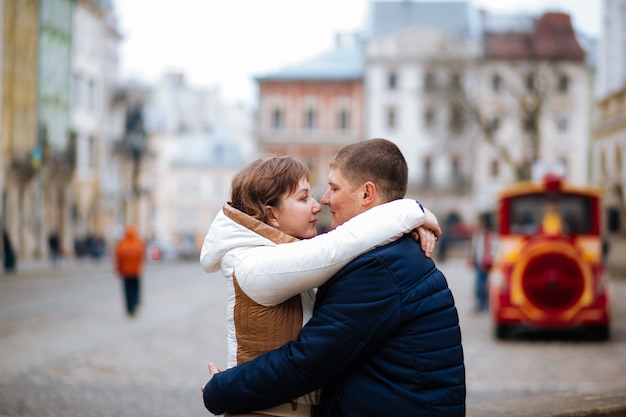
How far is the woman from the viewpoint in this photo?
10.5ft

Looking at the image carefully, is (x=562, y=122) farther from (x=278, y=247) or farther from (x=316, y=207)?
(x=278, y=247)

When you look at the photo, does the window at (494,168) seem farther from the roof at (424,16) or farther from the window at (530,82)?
the window at (530,82)

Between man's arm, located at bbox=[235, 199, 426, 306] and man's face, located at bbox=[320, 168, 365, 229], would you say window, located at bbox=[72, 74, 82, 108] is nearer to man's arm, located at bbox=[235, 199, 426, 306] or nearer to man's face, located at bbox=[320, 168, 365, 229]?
man's face, located at bbox=[320, 168, 365, 229]

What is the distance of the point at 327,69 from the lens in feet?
276

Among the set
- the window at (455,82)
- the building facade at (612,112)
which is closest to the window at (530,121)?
the window at (455,82)

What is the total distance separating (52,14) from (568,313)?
1947 inches

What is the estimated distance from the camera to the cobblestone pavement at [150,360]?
378 inches

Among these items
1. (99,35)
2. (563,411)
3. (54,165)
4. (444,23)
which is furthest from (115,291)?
(444,23)

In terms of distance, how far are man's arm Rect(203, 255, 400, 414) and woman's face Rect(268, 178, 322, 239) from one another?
0.40 m

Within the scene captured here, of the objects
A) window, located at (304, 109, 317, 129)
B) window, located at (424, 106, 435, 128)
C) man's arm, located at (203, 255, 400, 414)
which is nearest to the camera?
Answer: man's arm, located at (203, 255, 400, 414)

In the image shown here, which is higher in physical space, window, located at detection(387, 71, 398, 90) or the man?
window, located at detection(387, 71, 398, 90)

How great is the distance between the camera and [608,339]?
15.7 metres

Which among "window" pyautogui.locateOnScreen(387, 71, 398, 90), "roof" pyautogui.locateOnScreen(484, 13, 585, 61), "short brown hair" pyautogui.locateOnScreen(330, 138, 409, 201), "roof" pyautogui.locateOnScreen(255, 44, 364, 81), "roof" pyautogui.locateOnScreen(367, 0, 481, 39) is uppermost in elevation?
"roof" pyautogui.locateOnScreen(367, 0, 481, 39)

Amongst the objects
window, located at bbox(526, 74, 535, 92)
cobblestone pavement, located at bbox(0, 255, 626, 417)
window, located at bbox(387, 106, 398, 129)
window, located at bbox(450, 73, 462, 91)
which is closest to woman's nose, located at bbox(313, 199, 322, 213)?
cobblestone pavement, located at bbox(0, 255, 626, 417)
